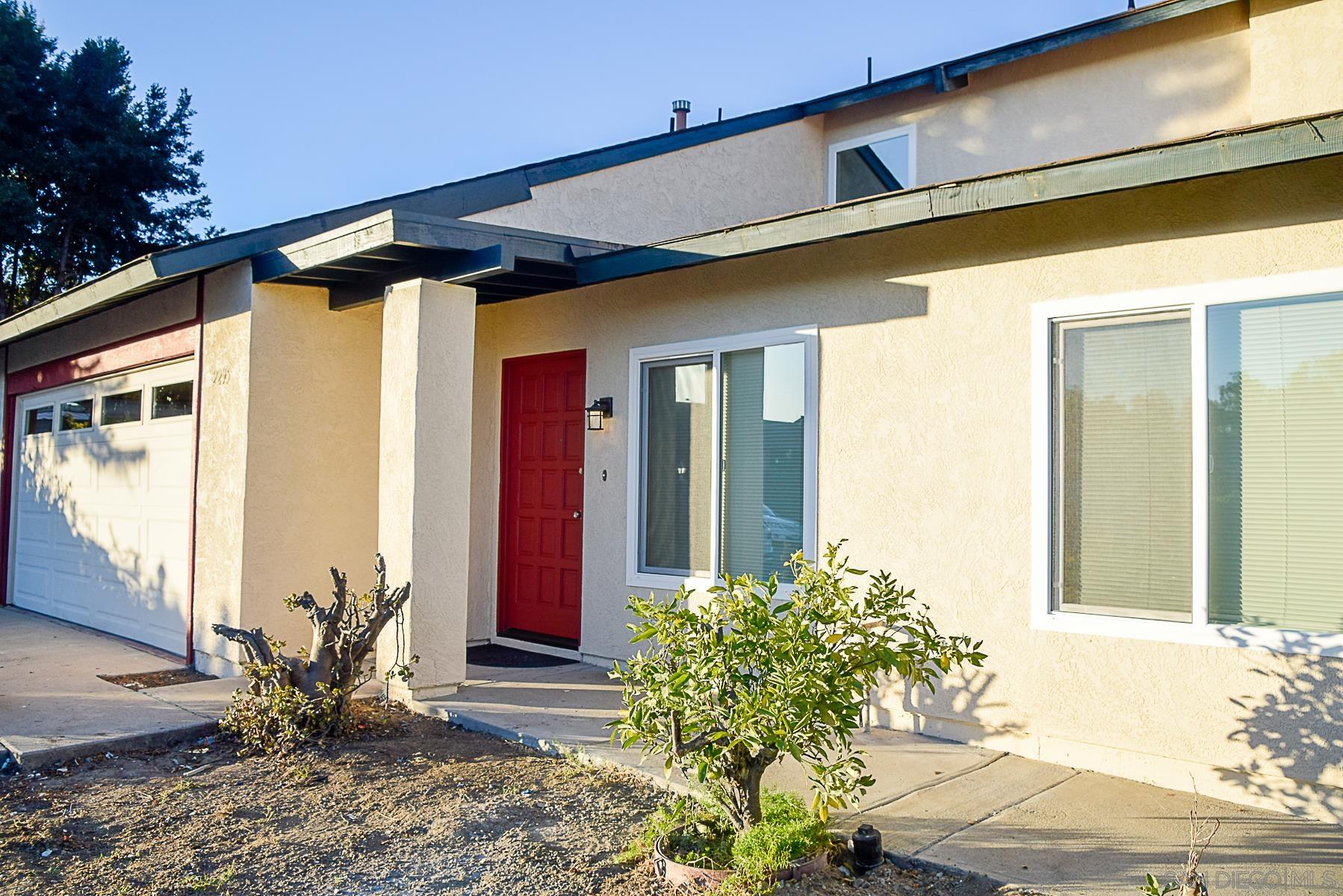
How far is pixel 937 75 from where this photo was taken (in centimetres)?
941

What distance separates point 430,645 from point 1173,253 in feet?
16.6

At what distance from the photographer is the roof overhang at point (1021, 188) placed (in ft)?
14.2

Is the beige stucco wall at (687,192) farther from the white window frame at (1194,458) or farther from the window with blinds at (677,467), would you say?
the white window frame at (1194,458)

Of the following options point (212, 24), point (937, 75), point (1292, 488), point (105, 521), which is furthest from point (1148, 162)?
point (212, 24)

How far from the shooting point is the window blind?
6.90 m

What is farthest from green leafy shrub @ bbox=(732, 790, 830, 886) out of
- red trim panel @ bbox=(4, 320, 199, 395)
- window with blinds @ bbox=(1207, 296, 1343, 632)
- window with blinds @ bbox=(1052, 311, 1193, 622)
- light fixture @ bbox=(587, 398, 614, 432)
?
red trim panel @ bbox=(4, 320, 199, 395)

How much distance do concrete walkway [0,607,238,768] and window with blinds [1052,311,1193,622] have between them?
5.20m

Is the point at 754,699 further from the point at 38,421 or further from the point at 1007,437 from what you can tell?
the point at 38,421

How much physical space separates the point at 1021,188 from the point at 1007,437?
136 cm

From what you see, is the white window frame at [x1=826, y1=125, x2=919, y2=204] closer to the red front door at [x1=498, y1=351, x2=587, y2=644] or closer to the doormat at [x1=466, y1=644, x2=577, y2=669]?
the red front door at [x1=498, y1=351, x2=587, y2=644]

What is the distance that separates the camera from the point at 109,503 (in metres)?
10.4

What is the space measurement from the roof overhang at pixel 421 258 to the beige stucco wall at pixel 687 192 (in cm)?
Result: 104

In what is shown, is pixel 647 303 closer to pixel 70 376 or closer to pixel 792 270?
pixel 792 270

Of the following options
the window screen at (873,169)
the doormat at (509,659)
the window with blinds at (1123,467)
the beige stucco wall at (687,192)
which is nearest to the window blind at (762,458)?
the window with blinds at (1123,467)
